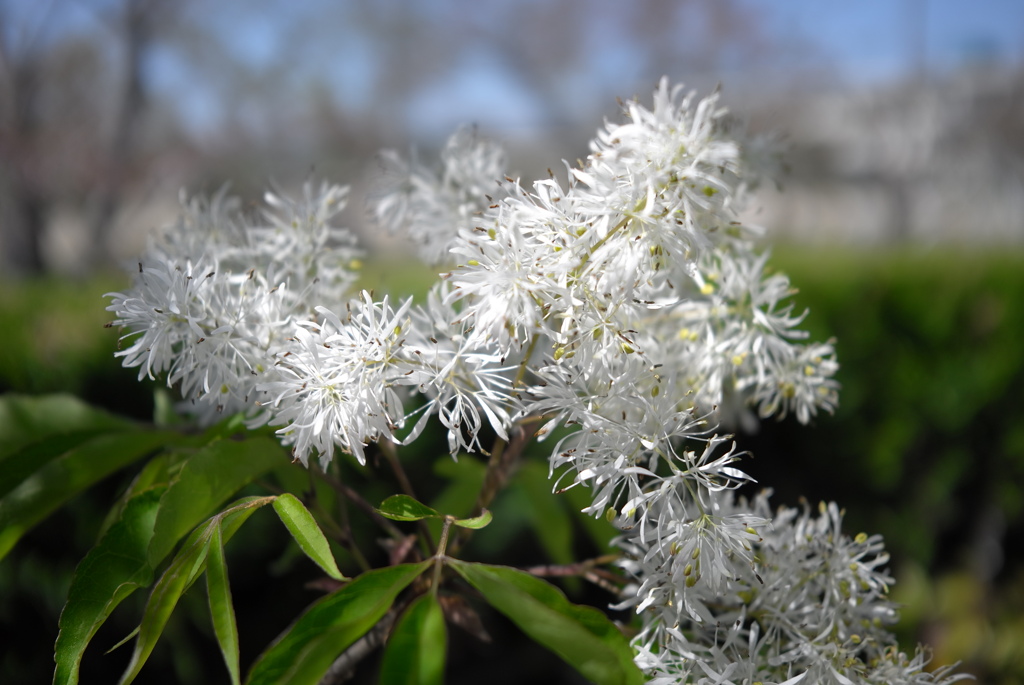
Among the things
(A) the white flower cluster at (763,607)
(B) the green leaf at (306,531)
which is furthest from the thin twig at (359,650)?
(A) the white flower cluster at (763,607)

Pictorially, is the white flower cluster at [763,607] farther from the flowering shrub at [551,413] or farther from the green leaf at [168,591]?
the green leaf at [168,591]

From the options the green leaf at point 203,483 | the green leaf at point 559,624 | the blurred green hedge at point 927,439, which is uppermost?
the blurred green hedge at point 927,439

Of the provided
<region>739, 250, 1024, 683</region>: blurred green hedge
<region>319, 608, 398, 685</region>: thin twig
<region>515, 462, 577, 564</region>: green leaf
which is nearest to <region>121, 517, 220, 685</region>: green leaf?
<region>319, 608, 398, 685</region>: thin twig

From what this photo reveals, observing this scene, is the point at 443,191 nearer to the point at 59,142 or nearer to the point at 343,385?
the point at 343,385

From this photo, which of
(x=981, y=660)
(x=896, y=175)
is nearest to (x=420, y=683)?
(x=981, y=660)

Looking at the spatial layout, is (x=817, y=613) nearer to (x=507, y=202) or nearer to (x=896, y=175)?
(x=507, y=202)

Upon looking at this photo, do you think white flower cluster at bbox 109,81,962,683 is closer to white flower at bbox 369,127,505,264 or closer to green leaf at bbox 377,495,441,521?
green leaf at bbox 377,495,441,521

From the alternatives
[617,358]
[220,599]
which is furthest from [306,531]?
[617,358]
